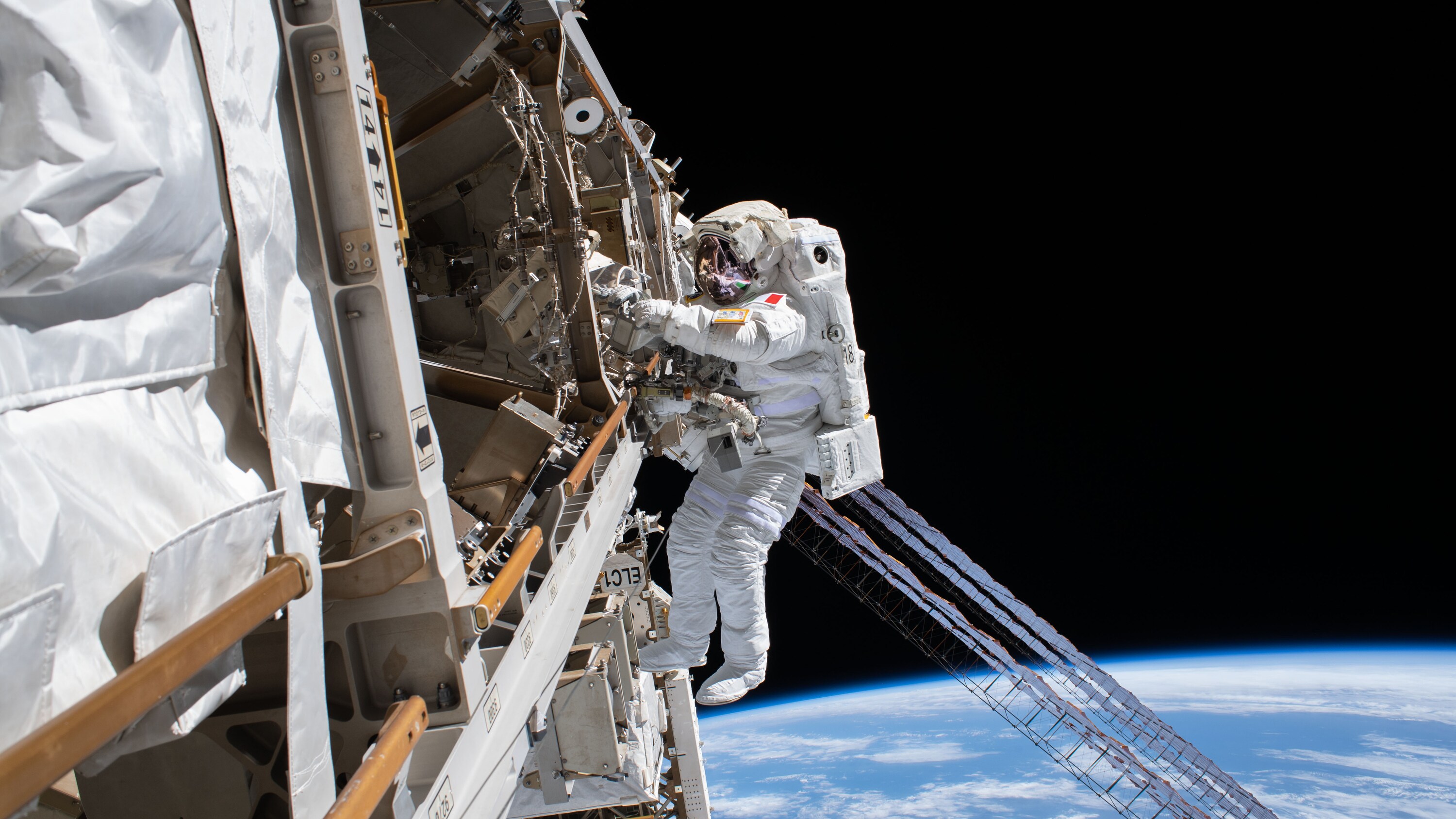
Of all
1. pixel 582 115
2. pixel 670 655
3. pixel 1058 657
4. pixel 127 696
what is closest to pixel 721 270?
pixel 582 115

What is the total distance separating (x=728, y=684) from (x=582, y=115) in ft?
9.25

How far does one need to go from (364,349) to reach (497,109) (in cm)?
187

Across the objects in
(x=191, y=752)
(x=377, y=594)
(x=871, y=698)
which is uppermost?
(x=377, y=594)

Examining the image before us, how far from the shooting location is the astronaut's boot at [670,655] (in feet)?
13.9

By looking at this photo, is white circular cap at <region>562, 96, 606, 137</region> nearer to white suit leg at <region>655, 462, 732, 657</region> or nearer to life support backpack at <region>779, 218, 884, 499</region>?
life support backpack at <region>779, 218, 884, 499</region>

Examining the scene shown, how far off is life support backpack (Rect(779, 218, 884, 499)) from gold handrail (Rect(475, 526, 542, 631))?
2.50 meters

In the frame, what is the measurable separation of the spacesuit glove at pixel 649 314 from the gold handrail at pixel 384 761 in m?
2.14

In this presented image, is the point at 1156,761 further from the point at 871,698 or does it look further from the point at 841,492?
the point at 871,698

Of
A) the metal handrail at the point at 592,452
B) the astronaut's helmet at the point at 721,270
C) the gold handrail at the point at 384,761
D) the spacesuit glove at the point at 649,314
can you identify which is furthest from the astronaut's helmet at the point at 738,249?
the gold handrail at the point at 384,761

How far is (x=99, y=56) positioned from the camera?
2.97 ft

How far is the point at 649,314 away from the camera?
343 centimetres

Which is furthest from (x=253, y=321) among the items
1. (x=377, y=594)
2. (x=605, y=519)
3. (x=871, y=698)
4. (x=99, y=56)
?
(x=871, y=698)

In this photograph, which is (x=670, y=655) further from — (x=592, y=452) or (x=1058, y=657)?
(x=1058, y=657)

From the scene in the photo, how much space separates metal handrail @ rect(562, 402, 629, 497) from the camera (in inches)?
92.1
